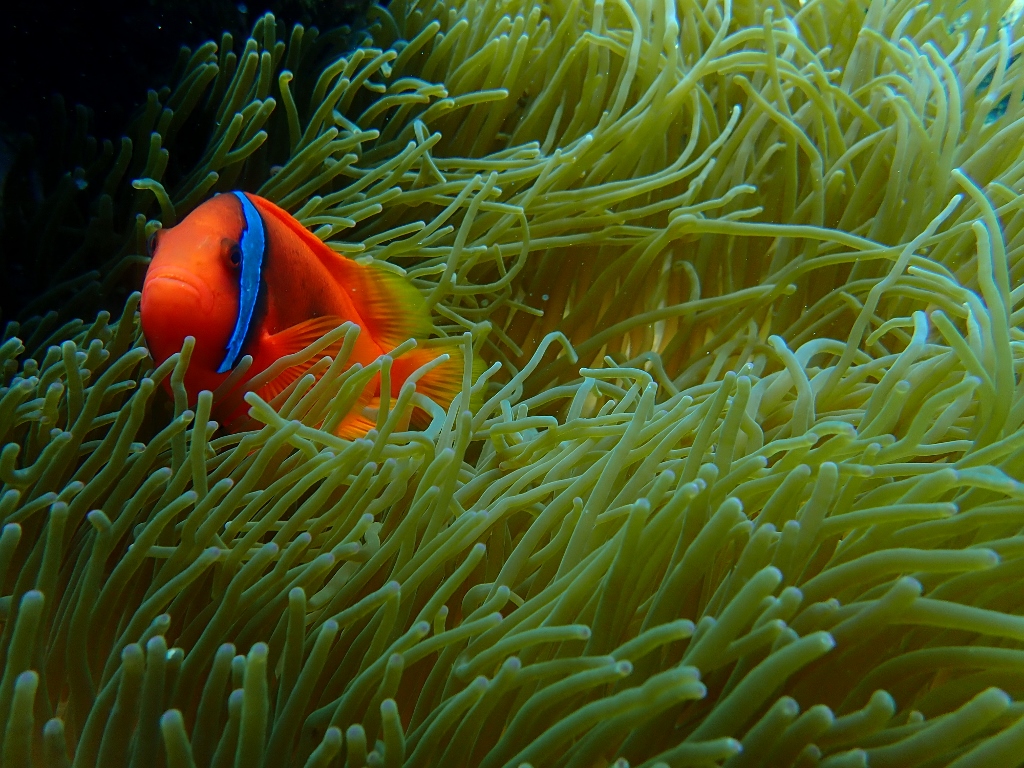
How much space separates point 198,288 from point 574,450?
1.45 ft

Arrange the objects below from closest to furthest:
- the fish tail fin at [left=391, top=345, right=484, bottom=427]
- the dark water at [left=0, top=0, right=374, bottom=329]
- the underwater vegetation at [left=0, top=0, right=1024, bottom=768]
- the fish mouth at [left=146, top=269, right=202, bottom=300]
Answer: the underwater vegetation at [left=0, top=0, right=1024, bottom=768]
the fish mouth at [left=146, top=269, right=202, bottom=300]
the fish tail fin at [left=391, top=345, right=484, bottom=427]
the dark water at [left=0, top=0, right=374, bottom=329]

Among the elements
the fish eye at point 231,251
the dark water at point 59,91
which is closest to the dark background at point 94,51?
the dark water at point 59,91

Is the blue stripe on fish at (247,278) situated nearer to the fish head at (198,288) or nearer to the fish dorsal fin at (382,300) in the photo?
the fish head at (198,288)

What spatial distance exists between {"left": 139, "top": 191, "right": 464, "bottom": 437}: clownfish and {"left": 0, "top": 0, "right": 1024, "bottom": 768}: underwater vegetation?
47 millimetres

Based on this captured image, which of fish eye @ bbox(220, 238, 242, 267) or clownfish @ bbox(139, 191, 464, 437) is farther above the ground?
fish eye @ bbox(220, 238, 242, 267)

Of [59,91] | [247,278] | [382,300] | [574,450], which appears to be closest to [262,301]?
[247,278]

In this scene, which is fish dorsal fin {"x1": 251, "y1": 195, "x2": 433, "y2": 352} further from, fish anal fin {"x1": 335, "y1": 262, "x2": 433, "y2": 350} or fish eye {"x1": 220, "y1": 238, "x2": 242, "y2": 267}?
fish eye {"x1": 220, "y1": 238, "x2": 242, "y2": 267}

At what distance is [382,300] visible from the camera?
1.00 metres

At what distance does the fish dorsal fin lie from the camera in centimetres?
99

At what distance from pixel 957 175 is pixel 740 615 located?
642 millimetres

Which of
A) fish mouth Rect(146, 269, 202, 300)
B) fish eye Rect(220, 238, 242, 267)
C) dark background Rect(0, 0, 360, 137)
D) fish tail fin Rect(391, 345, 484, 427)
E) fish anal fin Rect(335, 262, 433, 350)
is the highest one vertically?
dark background Rect(0, 0, 360, 137)

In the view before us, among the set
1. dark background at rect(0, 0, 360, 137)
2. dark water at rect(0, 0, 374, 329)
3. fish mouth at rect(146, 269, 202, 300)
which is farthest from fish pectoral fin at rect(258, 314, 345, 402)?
dark background at rect(0, 0, 360, 137)

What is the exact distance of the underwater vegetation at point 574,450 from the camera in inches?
21.4

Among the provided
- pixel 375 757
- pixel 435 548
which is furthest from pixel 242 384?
pixel 375 757
